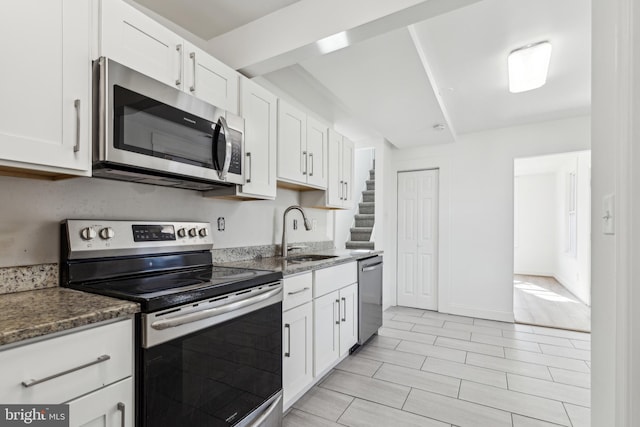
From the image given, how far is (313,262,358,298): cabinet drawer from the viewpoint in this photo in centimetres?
226

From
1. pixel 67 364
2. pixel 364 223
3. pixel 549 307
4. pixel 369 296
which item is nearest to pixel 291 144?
pixel 369 296

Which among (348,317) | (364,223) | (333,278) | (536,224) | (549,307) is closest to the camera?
(333,278)

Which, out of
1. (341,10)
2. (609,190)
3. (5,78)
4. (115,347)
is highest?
(341,10)

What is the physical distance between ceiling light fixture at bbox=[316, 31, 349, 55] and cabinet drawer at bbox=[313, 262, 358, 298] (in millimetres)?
1487

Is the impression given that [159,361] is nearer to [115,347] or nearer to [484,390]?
[115,347]

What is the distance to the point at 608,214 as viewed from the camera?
3.38 feet

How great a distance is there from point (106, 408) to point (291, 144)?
1.96 meters

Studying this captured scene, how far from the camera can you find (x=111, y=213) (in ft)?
5.33

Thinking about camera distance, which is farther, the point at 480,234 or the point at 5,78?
the point at 480,234

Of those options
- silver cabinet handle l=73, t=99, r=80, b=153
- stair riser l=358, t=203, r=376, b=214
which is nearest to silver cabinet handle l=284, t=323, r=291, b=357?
silver cabinet handle l=73, t=99, r=80, b=153

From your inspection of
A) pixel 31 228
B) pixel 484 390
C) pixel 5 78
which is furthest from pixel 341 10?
pixel 484 390

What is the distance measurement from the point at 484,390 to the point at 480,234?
2.44 meters

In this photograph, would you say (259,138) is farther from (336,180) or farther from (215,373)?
(215,373)

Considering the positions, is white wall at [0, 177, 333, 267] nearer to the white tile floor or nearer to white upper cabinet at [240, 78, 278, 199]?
white upper cabinet at [240, 78, 278, 199]
